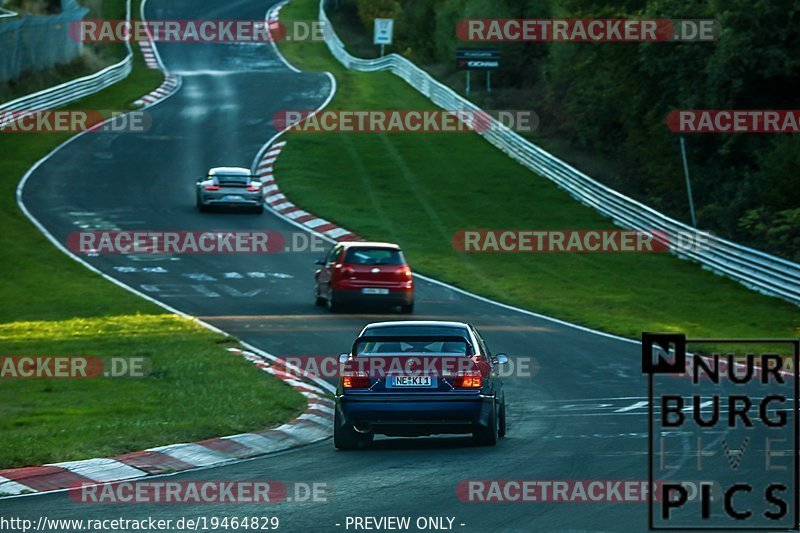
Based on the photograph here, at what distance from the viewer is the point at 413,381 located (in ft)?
46.3

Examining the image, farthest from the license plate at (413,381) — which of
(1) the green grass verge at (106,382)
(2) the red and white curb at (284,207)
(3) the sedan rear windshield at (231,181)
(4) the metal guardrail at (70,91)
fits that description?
(4) the metal guardrail at (70,91)

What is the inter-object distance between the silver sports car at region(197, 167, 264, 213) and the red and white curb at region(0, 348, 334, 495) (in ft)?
77.5

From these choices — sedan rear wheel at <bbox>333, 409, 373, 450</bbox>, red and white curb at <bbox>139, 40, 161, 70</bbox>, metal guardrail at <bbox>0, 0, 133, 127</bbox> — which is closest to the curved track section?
sedan rear wheel at <bbox>333, 409, 373, 450</bbox>

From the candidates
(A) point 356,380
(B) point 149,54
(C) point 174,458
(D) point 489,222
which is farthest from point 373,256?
(B) point 149,54

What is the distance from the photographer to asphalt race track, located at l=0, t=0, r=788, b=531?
34.1 feet

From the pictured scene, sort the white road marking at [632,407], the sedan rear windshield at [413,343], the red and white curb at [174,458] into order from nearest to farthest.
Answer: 1. the red and white curb at [174,458]
2. the sedan rear windshield at [413,343]
3. the white road marking at [632,407]

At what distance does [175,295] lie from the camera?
3025 centimetres

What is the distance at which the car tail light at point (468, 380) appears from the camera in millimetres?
14078

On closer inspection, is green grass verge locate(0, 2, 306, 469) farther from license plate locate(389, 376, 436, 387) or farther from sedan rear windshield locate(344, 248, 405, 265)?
sedan rear windshield locate(344, 248, 405, 265)

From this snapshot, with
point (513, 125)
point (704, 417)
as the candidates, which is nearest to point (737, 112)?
point (513, 125)

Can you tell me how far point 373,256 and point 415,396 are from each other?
1453 cm

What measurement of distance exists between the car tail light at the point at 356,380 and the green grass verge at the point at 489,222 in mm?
12297

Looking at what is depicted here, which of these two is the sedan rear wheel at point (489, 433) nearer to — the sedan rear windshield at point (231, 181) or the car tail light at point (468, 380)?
the car tail light at point (468, 380)

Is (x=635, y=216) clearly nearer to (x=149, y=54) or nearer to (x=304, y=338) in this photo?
(x=304, y=338)
